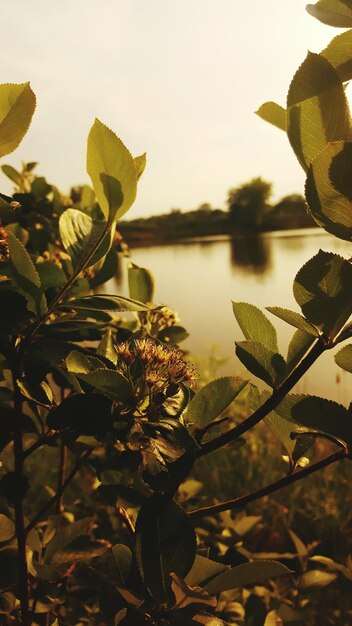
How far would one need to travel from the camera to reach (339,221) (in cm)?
42

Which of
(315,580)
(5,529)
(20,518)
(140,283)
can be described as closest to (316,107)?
(140,283)

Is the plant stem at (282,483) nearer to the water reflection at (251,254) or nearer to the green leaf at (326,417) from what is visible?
the green leaf at (326,417)

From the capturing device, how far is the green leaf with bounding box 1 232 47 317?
19.2 inches

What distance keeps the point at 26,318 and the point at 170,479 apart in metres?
0.24

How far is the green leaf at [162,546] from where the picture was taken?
1.49ft

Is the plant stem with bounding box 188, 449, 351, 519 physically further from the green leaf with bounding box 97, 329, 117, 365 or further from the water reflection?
the water reflection

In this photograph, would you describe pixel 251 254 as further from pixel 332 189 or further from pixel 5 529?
pixel 332 189

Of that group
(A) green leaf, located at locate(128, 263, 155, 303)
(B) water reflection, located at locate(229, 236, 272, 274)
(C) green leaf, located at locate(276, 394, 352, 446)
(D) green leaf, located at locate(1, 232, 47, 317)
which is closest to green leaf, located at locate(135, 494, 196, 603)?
(C) green leaf, located at locate(276, 394, 352, 446)

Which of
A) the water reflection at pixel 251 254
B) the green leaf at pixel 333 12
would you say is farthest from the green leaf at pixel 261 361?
the water reflection at pixel 251 254

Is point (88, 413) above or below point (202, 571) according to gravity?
above

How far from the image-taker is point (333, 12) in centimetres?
48

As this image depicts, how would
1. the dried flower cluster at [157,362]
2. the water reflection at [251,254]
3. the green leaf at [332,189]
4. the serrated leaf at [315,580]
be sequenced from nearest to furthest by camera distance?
the green leaf at [332,189] → the dried flower cluster at [157,362] → the serrated leaf at [315,580] → the water reflection at [251,254]

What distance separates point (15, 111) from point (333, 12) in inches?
13.3

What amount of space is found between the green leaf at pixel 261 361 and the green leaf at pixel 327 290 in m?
0.07
